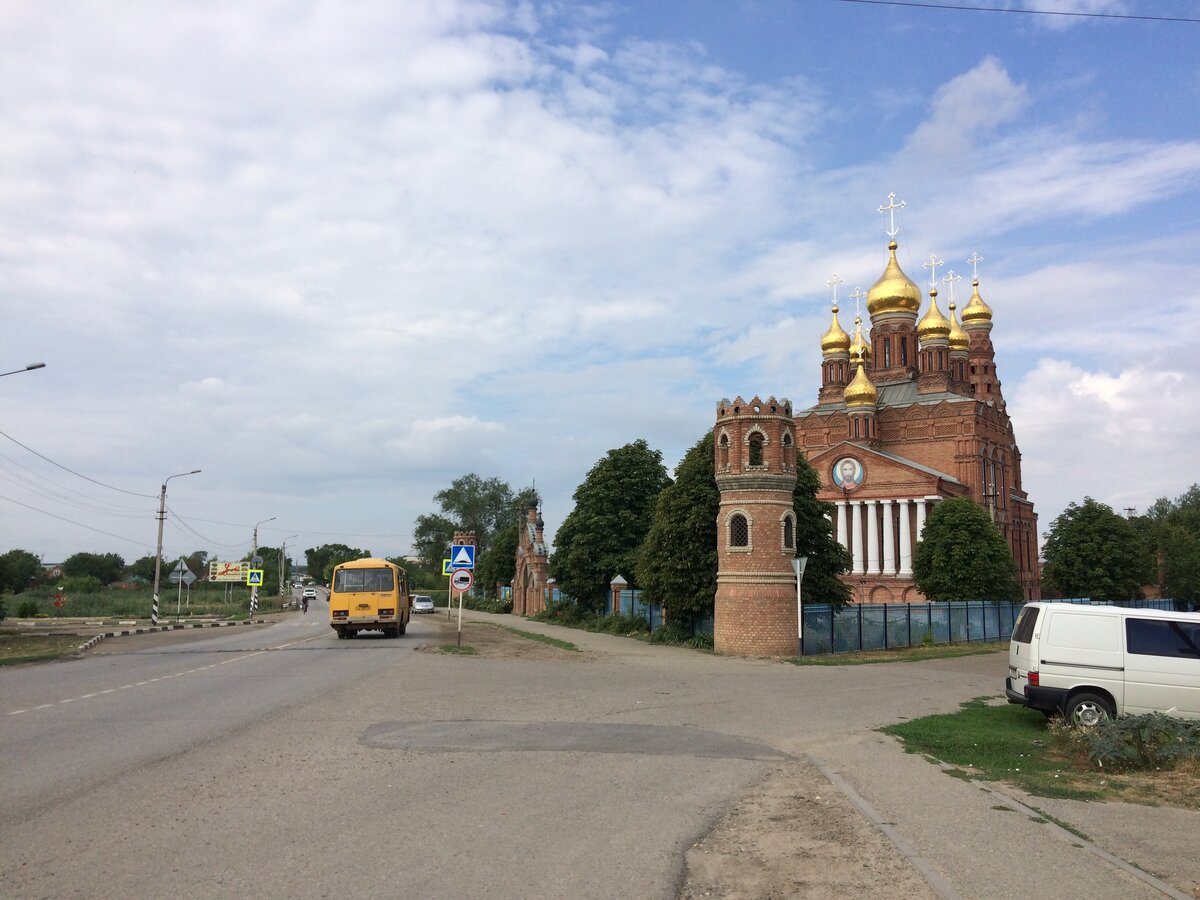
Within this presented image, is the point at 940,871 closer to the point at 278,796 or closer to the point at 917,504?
the point at 278,796

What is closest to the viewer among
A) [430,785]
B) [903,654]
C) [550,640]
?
[430,785]

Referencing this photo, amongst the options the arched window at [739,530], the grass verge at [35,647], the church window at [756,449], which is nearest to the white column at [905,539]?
the church window at [756,449]

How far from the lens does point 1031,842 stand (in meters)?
6.74

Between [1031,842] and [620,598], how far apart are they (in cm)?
3402

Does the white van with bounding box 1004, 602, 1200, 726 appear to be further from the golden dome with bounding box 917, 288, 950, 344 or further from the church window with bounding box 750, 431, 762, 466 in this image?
the golden dome with bounding box 917, 288, 950, 344

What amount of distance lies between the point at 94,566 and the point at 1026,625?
153 metres

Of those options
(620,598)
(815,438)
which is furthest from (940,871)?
(815,438)

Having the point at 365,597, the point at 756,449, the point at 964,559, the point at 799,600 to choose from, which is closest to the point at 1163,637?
the point at 799,600

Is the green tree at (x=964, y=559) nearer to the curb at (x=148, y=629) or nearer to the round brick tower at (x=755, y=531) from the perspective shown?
the round brick tower at (x=755, y=531)

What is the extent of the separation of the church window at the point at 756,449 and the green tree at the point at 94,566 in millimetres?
135283

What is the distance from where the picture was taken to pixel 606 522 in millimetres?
43750

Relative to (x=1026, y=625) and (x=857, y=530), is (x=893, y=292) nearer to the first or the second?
(x=857, y=530)

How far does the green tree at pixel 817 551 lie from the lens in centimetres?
2989

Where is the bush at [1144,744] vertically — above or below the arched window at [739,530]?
below
